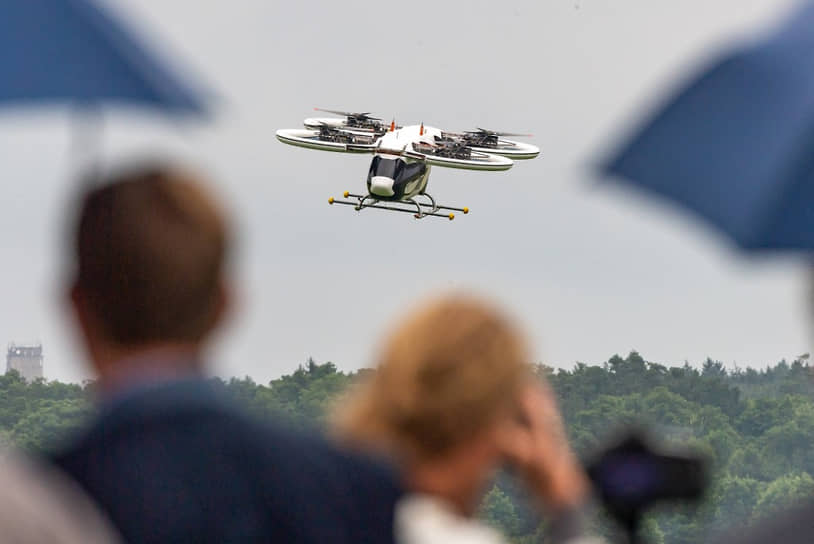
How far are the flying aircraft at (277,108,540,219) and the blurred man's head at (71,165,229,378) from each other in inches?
2586

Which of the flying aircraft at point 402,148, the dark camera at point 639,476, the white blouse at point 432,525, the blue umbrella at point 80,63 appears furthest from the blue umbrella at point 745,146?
the flying aircraft at point 402,148

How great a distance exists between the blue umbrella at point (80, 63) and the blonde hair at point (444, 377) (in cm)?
94

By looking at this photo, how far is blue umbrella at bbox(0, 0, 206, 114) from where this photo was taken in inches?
150

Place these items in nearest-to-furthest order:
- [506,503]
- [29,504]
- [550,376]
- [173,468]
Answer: [29,504] < [173,468] < [506,503] < [550,376]

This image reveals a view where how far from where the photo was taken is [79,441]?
2.94m

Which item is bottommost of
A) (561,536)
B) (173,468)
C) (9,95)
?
(561,536)

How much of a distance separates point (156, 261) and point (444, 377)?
50cm

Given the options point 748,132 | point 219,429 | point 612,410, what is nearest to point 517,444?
point 219,429

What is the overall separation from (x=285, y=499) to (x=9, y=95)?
1.24m

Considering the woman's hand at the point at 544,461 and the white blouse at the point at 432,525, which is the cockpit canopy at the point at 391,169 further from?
the white blouse at the point at 432,525

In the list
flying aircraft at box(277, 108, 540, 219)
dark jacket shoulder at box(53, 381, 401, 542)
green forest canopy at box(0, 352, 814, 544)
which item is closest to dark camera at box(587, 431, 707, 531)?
dark jacket shoulder at box(53, 381, 401, 542)

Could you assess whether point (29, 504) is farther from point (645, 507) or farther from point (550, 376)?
point (550, 376)

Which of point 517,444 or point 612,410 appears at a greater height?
point 517,444

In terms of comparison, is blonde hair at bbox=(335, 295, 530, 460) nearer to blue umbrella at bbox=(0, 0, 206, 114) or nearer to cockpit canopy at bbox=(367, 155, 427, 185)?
blue umbrella at bbox=(0, 0, 206, 114)
